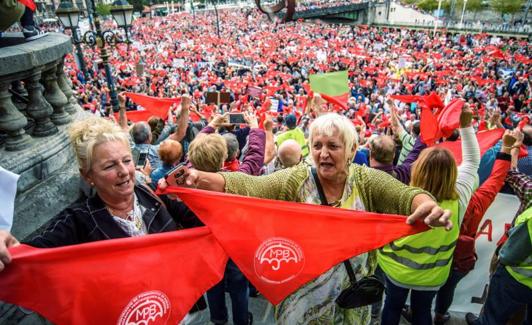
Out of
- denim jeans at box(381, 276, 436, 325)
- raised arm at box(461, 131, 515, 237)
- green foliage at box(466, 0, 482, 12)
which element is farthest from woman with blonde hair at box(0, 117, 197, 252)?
green foliage at box(466, 0, 482, 12)

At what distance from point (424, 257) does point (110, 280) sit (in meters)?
2.22

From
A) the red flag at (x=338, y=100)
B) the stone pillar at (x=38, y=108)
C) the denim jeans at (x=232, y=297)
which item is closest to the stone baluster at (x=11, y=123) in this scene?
the stone pillar at (x=38, y=108)

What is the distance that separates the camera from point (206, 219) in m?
1.97

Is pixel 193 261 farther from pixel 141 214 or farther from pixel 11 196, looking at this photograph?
pixel 11 196

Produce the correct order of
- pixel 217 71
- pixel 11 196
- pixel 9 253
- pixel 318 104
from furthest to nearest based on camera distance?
pixel 217 71
pixel 318 104
pixel 11 196
pixel 9 253

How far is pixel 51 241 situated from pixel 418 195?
77.5 inches

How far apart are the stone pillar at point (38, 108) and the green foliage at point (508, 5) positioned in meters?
63.7

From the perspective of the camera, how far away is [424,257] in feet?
8.91

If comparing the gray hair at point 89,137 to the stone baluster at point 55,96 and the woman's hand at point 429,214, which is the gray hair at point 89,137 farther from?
the woman's hand at point 429,214

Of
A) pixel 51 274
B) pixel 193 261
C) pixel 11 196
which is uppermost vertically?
pixel 11 196

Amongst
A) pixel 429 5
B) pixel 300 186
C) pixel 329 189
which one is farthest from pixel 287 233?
pixel 429 5

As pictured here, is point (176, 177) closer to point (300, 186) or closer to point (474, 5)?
point (300, 186)

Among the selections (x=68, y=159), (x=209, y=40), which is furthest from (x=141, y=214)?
(x=209, y=40)

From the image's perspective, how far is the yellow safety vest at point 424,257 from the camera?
265 centimetres
